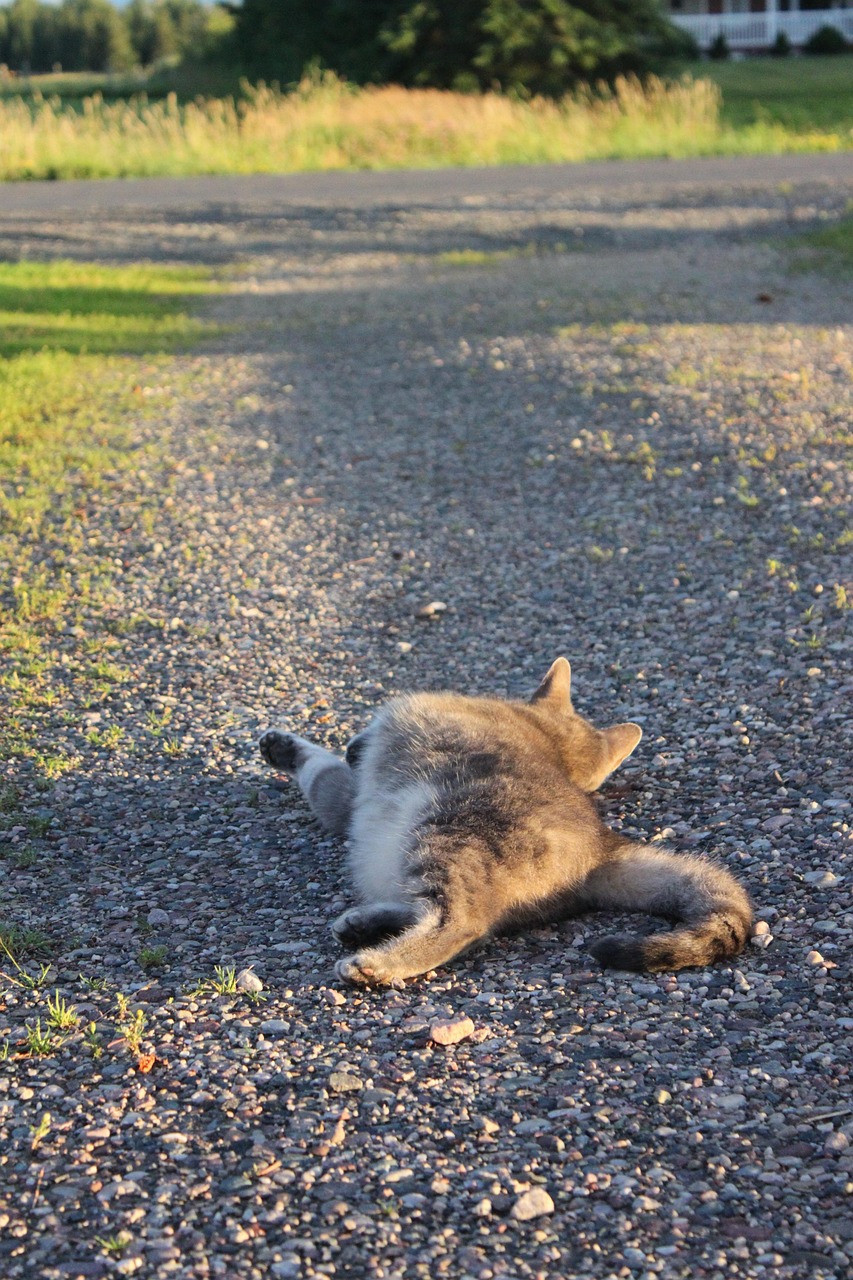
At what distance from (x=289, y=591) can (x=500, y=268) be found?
37.0 ft

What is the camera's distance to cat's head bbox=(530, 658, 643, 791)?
186 inches

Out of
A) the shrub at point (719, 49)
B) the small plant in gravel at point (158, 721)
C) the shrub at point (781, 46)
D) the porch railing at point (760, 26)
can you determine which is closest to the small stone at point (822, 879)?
the small plant in gravel at point (158, 721)

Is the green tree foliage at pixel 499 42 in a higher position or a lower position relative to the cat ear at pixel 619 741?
higher

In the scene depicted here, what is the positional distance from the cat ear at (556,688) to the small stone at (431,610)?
1821mm

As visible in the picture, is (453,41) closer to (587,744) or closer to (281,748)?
(281,748)

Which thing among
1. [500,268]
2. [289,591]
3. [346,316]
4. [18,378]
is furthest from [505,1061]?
[500,268]

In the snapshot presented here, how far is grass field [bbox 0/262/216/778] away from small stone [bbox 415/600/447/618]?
5.15 feet

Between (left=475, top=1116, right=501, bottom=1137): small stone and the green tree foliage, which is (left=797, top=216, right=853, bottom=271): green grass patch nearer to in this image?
(left=475, top=1116, right=501, bottom=1137): small stone

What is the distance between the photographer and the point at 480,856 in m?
3.80

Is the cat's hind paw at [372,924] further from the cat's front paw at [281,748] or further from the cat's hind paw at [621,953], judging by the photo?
the cat's front paw at [281,748]

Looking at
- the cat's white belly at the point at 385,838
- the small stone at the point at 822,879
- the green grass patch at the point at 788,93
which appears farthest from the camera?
the green grass patch at the point at 788,93

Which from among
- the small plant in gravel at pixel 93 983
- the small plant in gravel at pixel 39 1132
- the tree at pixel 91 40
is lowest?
the small plant in gravel at pixel 93 983

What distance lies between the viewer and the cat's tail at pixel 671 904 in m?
3.61

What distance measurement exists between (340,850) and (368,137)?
24622mm
